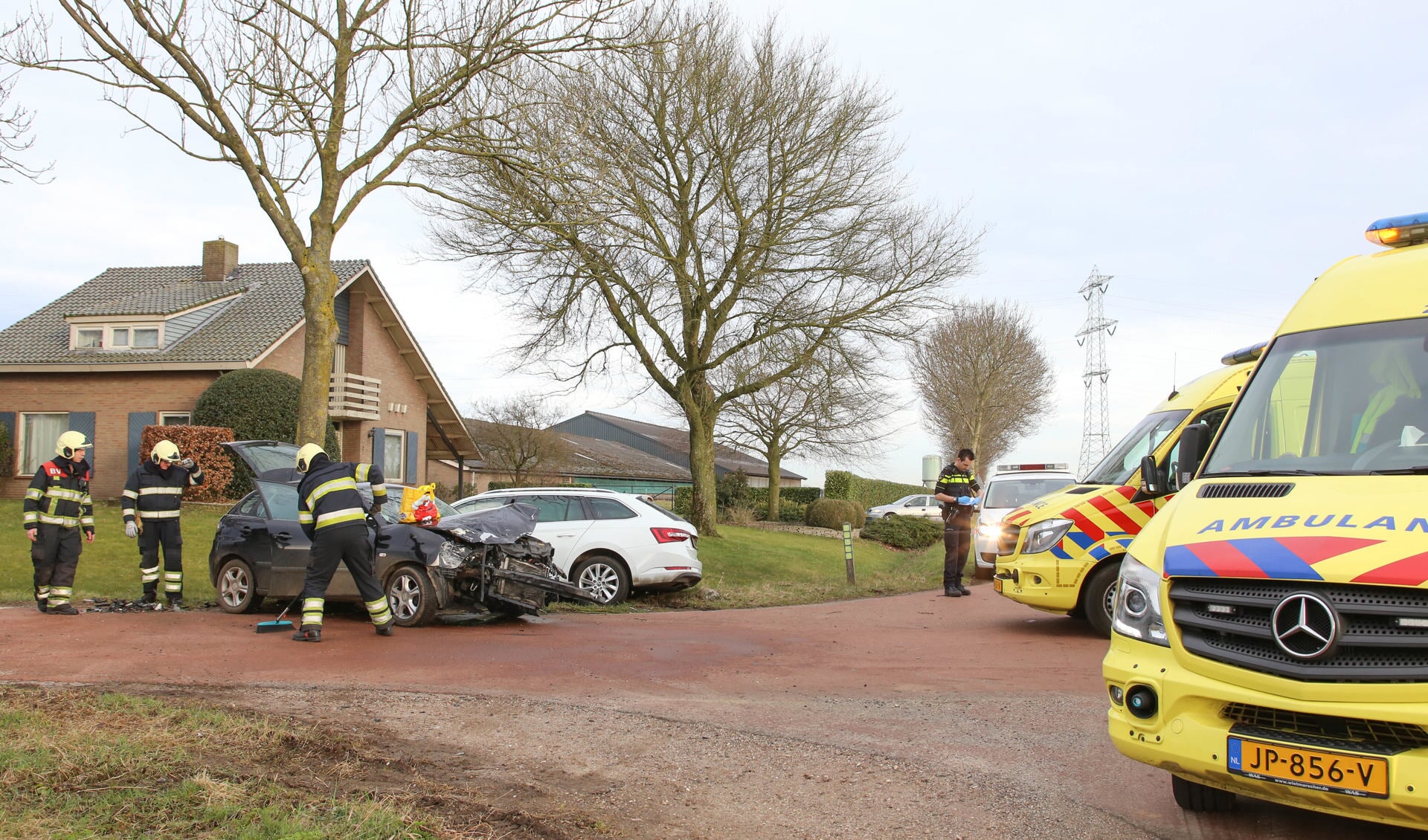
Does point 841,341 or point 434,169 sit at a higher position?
point 434,169

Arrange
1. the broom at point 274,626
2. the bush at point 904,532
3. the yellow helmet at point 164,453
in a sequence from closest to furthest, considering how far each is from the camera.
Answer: the broom at point 274,626, the yellow helmet at point 164,453, the bush at point 904,532

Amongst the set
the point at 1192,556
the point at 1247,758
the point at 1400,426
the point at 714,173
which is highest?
the point at 714,173

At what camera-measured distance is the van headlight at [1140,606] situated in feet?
14.6

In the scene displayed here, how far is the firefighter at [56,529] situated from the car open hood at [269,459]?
1586 mm

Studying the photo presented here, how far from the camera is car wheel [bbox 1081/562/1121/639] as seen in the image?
1015cm

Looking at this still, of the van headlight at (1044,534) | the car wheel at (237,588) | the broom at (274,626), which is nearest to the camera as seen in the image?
the broom at (274,626)

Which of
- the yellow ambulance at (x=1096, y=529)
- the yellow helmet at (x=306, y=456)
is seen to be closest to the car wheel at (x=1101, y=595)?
the yellow ambulance at (x=1096, y=529)

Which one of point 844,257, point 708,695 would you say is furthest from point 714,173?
point 708,695

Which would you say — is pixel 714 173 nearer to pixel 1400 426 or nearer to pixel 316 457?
pixel 316 457

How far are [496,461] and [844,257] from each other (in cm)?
2154

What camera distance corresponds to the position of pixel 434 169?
68.0ft

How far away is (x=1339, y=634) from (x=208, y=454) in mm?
24299

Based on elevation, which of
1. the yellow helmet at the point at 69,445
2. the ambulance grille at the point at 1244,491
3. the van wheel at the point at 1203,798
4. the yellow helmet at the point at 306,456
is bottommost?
the van wheel at the point at 1203,798

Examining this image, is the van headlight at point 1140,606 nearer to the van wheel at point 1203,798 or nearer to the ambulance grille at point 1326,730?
the ambulance grille at point 1326,730
